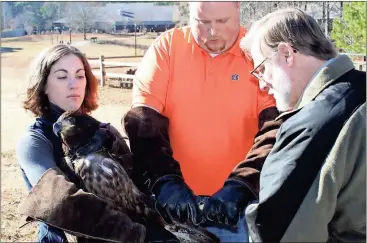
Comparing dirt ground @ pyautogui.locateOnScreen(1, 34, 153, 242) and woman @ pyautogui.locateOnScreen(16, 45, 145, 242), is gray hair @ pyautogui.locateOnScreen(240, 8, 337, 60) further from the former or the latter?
dirt ground @ pyautogui.locateOnScreen(1, 34, 153, 242)

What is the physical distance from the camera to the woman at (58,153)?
110 centimetres

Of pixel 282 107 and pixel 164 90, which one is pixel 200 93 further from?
pixel 282 107

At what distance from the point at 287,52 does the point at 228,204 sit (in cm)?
43

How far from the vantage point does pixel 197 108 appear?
4.38ft

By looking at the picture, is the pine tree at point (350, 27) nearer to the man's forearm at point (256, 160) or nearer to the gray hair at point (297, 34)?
the man's forearm at point (256, 160)

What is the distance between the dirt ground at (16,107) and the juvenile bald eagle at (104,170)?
0.83ft

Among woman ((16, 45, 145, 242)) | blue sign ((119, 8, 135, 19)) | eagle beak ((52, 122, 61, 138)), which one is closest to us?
woman ((16, 45, 145, 242))

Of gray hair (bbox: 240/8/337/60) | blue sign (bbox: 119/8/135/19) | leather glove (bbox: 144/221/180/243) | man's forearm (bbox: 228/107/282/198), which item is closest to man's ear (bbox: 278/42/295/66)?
gray hair (bbox: 240/8/337/60)

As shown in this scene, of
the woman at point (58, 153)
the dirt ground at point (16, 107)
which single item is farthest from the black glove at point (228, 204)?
the dirt ground at point (16, 107)

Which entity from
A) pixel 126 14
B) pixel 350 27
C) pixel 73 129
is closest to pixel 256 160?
pixel 73 129

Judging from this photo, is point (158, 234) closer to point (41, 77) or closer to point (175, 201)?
point (175, 201)

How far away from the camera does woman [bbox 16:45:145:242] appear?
1097 millimetres

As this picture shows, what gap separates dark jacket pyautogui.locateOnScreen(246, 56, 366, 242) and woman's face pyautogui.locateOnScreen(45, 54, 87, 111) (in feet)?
2.21

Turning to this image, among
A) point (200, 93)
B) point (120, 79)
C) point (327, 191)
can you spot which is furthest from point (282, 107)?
point (120, 79)
